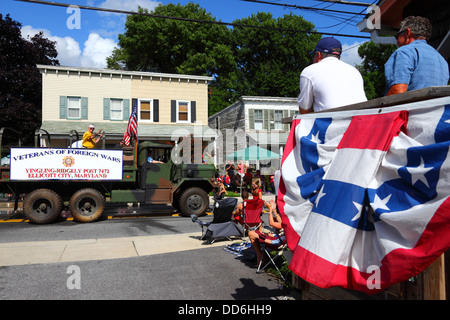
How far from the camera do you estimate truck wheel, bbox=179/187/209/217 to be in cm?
1131

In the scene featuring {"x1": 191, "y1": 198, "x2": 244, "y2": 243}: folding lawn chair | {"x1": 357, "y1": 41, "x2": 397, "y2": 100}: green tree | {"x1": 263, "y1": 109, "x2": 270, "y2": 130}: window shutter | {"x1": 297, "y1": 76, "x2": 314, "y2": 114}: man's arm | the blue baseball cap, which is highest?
{"x1": 357, "y1": 41, "x2": 397, "y2": 100}: green tree

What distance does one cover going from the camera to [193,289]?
4605mm

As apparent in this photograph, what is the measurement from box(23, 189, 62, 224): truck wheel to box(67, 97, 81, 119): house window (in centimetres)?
1209

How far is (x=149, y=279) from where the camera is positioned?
5020 mm

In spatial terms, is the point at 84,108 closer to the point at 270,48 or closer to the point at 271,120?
the point at 271,120

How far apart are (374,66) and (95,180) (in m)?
36.2

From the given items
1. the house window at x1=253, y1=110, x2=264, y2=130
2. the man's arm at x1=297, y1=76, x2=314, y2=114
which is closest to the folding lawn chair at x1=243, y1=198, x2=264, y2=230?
the man's arm at x1=297, y1=76, x2=314, y2=114

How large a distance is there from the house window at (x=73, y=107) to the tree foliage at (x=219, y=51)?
1412 cm

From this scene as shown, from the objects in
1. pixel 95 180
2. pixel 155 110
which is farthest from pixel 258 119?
pixel 95 180

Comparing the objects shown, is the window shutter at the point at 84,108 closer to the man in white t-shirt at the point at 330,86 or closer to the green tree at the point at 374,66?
the man in white t-shirt at the point at 330,86

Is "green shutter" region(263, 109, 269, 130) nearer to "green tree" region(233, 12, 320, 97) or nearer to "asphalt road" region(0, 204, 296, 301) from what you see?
"green tree" region(233, 12, 320, 97)
